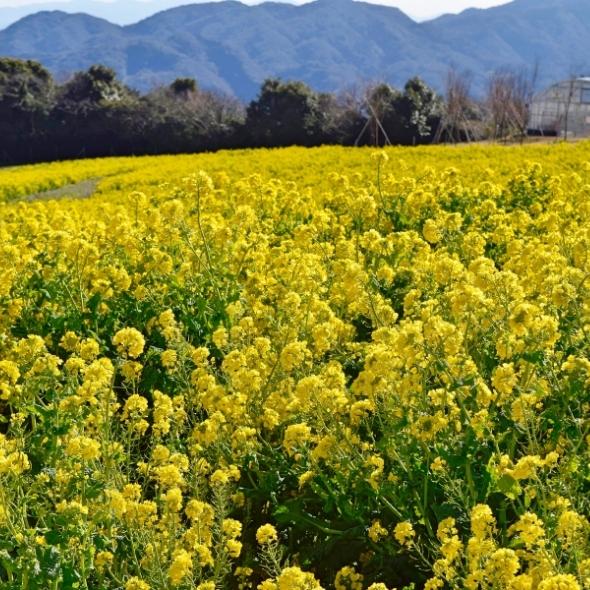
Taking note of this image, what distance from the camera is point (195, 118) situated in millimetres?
43281

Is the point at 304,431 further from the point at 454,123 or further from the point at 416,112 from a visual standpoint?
the point at 454,123

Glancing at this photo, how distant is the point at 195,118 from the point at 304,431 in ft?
133

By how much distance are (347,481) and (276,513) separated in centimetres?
37

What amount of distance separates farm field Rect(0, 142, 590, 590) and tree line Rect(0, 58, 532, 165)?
31.9 meters

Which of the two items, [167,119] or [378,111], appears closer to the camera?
[378,111]

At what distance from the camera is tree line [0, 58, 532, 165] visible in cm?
4209

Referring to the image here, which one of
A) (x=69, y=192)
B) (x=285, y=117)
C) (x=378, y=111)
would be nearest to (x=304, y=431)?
(x=69, y=192)

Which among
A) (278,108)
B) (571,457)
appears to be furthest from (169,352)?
(278,108)

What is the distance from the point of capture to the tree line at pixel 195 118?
42094 mm

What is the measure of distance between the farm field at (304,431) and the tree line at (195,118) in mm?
31902

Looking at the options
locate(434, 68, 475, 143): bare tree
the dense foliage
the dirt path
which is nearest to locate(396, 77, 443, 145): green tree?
the dense foliage

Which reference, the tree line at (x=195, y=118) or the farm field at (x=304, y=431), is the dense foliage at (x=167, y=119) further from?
the farm field at (x=304, y=431)

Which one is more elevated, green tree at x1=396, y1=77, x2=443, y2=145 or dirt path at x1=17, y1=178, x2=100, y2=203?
green tree at x1=396, y1=77, x2=443, y2=145

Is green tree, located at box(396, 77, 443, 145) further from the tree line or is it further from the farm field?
the farm field
